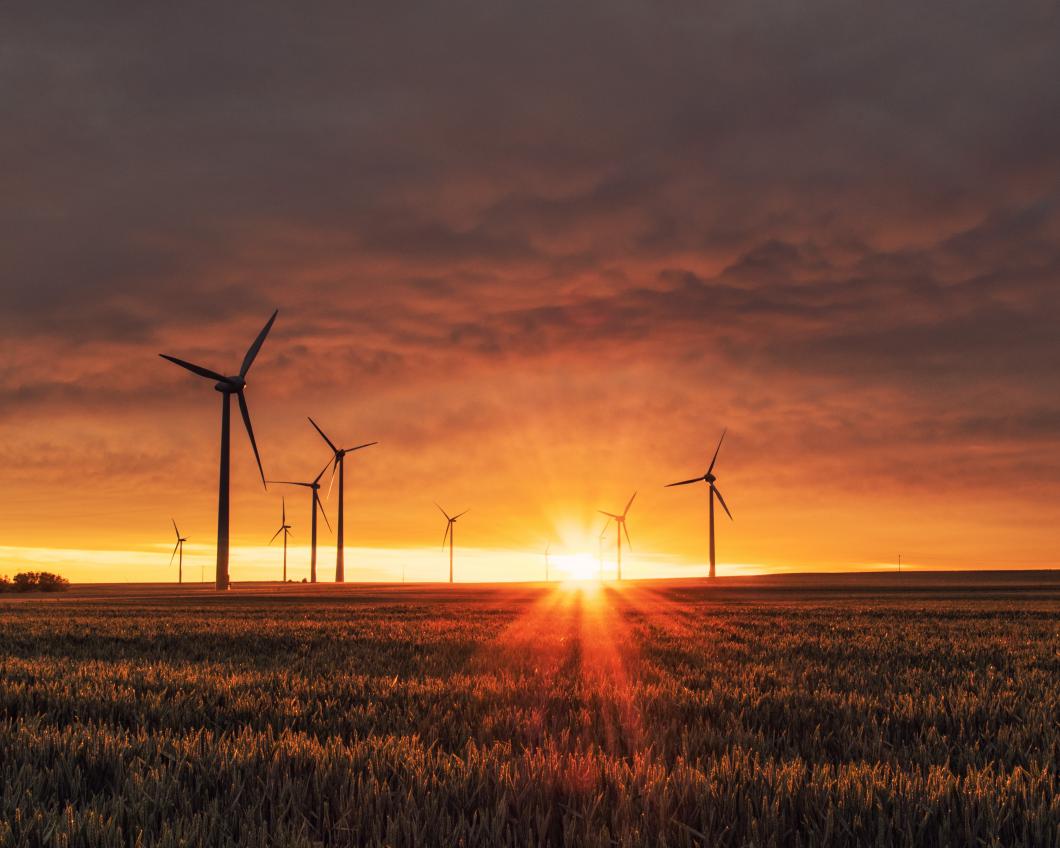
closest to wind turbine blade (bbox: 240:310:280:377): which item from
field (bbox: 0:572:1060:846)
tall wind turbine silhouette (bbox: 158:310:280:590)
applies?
tall wind turbine silhouette (bbox: 158:310:280:590)

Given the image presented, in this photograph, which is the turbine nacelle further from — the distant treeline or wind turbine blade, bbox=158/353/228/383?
the distant treeline

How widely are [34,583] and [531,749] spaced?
554 feet

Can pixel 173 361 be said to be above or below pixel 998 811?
above

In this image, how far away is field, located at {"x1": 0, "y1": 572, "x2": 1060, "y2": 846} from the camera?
462 cm

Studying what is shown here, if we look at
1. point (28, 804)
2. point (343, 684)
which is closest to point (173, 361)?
point (343, 684)

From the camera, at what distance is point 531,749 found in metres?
6.76

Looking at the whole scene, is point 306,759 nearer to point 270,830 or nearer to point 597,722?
point 270,830

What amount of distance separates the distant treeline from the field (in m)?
156

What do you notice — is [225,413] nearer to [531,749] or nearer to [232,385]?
[232,385]

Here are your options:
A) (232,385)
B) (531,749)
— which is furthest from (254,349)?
(531,749)

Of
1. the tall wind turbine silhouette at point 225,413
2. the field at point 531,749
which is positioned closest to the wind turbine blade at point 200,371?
the tall wind turbine silhouette at point 225,413

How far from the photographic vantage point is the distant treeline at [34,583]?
146500 mm

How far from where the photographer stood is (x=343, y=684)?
36.1ft

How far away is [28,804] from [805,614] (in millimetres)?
31182
